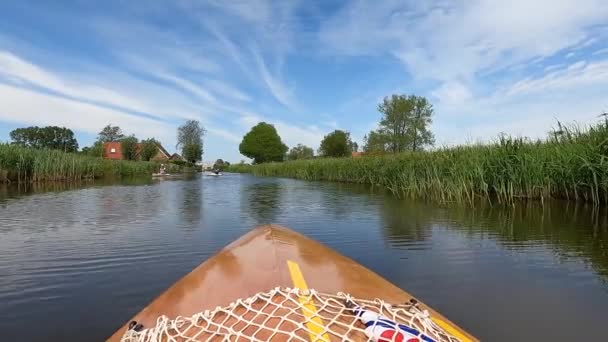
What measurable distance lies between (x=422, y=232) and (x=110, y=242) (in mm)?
4849

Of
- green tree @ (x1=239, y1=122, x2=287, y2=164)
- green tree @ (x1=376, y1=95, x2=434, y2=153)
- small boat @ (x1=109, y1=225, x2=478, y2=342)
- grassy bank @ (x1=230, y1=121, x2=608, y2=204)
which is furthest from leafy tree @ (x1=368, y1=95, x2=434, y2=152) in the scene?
small boat @ (x1=109, y1=225, x2=478, y2=342)

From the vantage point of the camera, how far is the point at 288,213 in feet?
27.7

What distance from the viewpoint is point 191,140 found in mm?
68750

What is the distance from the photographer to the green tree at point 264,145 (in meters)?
57.1

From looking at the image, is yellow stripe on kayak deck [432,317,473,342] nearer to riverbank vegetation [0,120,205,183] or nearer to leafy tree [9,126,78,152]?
riverbank vegetation [0,120,205,183]

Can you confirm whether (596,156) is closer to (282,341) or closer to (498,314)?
(498,314)

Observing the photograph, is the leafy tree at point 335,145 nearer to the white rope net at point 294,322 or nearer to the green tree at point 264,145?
the green tree at point 264,145

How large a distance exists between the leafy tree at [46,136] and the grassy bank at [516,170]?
235 feet

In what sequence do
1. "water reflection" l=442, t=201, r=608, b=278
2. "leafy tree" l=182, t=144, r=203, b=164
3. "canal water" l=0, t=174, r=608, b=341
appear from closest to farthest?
"canal water" l=0, t=174, r=608, b=341, "water reflection" l=442, t=201, r=608, b=278, "leafy tree" l=182, t=144, r=203, b=164

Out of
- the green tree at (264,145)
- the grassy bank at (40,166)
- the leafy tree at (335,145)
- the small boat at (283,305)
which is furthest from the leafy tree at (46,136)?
the small boat at (283,305)

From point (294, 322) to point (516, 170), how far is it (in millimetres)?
9309

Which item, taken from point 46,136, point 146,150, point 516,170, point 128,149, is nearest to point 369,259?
point 516,170

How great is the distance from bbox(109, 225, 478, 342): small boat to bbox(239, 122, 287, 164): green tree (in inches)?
2165

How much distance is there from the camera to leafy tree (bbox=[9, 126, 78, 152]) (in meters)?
68.6
